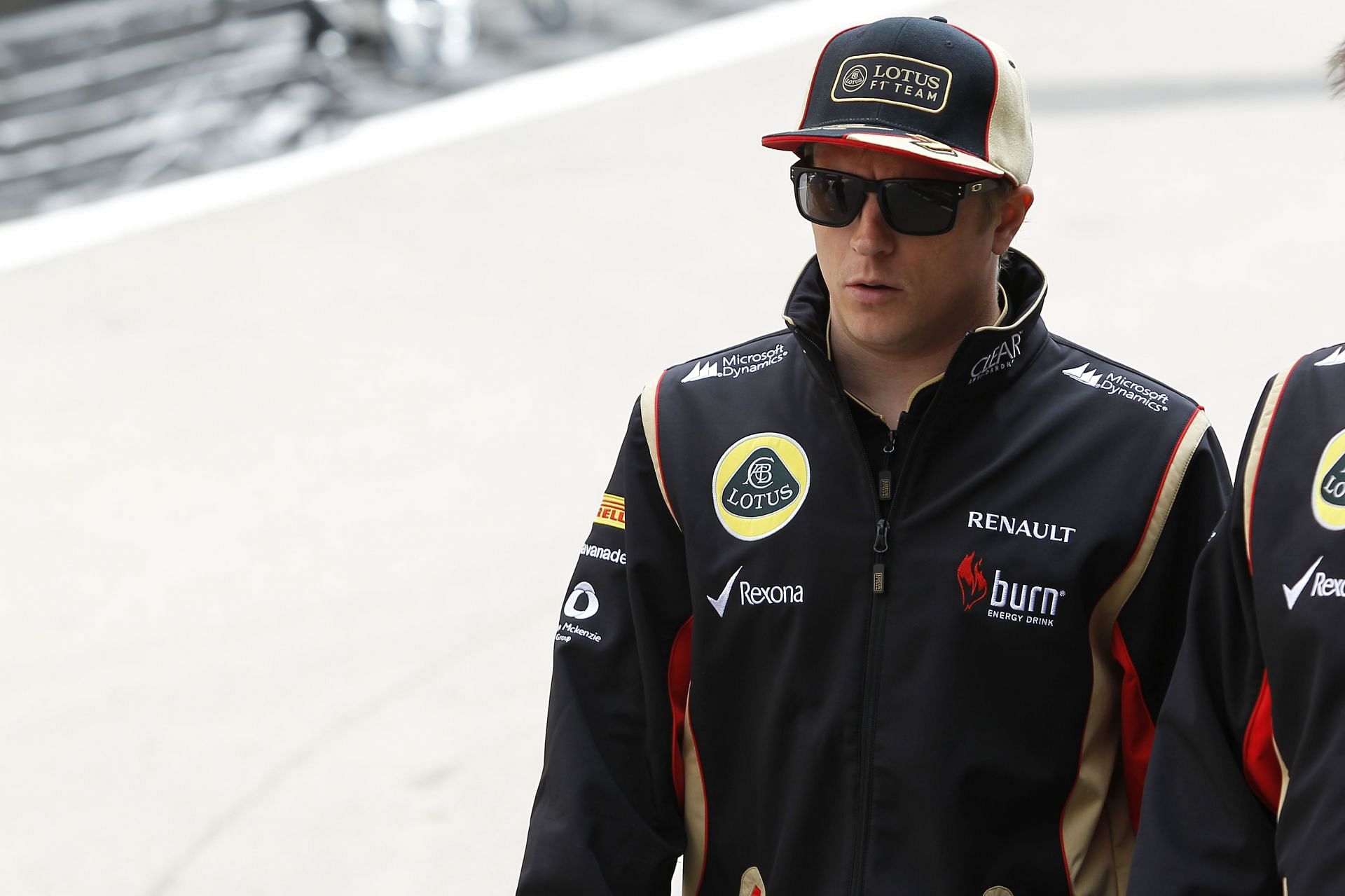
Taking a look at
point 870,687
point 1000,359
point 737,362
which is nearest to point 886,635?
point 870,687

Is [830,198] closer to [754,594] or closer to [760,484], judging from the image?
[760,484]

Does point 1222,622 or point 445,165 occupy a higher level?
Answer: point 445,165

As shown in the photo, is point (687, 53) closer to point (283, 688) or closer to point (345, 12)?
point (345, 12)

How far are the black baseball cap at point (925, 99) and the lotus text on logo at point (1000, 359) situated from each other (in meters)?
0.22

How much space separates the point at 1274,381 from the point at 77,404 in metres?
6.01

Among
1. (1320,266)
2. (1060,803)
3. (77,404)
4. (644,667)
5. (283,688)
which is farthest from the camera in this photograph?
(1320,266)

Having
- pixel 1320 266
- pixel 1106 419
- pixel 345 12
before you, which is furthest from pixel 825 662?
pixel 345 12

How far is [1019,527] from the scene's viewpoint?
A: 216 cm

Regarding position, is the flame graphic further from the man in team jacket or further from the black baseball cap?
the black baseball cap

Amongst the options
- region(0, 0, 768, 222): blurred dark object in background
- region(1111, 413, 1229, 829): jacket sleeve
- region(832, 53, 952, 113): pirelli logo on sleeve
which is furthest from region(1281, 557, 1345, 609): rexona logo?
region(0, 0, 768, 222): blurred dark object in background

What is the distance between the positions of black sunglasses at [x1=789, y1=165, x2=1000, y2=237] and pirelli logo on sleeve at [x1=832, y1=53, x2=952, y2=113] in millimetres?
108

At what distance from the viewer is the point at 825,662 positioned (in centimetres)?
220

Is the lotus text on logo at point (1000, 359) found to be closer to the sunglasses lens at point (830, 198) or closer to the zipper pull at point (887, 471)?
the zipper pull at point (887, 471)

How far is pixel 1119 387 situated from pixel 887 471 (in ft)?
1.10
